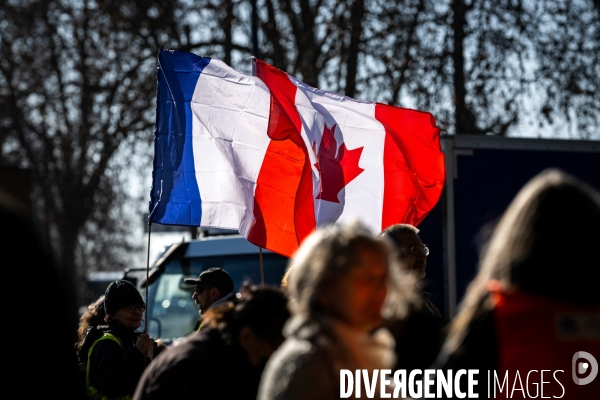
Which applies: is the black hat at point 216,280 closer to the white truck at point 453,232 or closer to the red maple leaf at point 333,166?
the red maple leaf at point 333,166

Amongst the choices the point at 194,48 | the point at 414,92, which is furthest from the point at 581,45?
the point at 194,48

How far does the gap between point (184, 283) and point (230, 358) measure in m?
6.58

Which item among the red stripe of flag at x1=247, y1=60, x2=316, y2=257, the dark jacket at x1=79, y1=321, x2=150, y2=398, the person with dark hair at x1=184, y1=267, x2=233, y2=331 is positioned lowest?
the dark jacket at x1=79, y1=321, x2=150, y2=398

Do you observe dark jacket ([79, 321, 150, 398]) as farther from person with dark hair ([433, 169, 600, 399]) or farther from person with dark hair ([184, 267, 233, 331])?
person with dark hair ([433, 169, 600, 399])

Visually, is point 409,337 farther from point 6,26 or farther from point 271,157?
point 6,26

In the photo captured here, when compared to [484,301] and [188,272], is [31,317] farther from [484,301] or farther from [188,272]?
[188,272]

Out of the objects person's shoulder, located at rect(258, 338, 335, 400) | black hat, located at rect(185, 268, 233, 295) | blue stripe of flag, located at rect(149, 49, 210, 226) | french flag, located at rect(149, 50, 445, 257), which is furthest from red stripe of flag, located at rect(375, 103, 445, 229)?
person's shoulder, located at rect(258, 338, 335, 400)

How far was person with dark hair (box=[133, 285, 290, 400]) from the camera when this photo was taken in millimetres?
3609

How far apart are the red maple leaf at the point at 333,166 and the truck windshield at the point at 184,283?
105 inches

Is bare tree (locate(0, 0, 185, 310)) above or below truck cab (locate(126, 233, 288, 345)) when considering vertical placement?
above

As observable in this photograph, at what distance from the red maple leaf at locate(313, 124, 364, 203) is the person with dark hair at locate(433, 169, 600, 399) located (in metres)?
4.76

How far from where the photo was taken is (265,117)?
7305 mm

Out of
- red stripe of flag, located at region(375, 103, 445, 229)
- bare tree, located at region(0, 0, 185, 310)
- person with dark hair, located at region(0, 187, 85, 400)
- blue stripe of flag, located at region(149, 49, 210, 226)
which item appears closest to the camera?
person with dark hair, located at region(0, 187, 85, 400)

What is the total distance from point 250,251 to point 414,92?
663 centimetres
